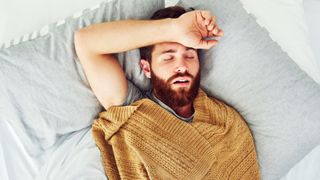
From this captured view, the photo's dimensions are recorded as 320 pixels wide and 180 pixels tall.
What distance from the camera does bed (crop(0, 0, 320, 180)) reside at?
956mm

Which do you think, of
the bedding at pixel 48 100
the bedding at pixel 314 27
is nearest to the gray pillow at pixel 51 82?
the bedding at pixel 48 100

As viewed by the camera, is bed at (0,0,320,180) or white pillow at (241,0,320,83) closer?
bed at (0,0,320,180)

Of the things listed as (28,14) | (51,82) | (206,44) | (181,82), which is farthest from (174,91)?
(28,14)

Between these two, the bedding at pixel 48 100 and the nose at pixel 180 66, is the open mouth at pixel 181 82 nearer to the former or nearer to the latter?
the nose at pixel 180 66

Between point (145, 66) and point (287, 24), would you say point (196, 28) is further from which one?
point (287, 24)

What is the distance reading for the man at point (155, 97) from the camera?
95 cm

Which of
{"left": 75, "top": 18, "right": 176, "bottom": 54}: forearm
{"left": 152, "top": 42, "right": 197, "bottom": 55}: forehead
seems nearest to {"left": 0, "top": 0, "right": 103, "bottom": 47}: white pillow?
{"left": 75, "top": 18, "right": 176, "bottom": 54}: forearm

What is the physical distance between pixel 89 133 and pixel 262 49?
46 centimetres

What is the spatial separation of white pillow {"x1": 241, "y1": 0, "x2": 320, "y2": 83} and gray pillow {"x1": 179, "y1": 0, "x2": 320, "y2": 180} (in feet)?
0.27

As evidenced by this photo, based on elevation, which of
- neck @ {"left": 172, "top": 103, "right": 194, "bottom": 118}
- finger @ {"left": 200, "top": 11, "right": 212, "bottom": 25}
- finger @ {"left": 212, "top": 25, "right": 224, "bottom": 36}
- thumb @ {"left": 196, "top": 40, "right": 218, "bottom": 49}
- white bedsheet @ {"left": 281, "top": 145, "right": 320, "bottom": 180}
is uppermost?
finger @ {"left": 200, "top": 11, "right": 212, "bottom": 25}

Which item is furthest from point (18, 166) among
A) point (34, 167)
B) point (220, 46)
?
point (220, 46)

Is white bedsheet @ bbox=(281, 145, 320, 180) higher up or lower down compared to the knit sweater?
lower down

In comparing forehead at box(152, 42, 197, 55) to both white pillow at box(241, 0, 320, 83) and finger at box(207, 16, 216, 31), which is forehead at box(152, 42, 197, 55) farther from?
white pillow at box(241, 0, 320, 83)

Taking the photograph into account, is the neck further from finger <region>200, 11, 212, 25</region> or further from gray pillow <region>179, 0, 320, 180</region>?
finger <region>200, 11, 212, 25</region>
